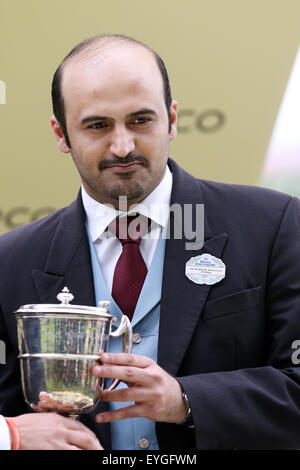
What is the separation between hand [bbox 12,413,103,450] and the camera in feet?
4.68

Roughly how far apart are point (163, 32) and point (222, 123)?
341 millimetres

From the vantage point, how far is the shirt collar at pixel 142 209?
75.8 inches

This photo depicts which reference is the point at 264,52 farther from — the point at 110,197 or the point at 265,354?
the point at 265,354

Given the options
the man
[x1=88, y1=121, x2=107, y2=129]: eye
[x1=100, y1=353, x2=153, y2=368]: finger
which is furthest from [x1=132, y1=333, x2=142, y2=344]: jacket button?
[x1=88, y1=121, x2=107, y2=129]: eye

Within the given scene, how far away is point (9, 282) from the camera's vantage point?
6.33 ft

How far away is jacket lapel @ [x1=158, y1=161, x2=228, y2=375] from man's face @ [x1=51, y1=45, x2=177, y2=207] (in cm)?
15

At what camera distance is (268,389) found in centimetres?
167

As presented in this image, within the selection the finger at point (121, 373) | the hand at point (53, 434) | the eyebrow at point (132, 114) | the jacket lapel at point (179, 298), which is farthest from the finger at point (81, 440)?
the eyebrow at point (132, 114)

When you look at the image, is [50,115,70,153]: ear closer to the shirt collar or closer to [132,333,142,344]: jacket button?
the shirt collar

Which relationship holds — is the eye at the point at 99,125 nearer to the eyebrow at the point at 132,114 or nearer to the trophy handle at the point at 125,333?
the eyebrow at the point at 132,114

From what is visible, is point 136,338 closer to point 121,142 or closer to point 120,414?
point 120,414

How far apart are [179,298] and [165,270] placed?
81 millimetres

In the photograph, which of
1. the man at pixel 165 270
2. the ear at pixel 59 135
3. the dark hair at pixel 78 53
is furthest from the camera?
the ear at pixel 59 135
